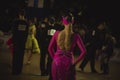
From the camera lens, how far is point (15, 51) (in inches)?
557

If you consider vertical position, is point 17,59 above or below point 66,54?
below

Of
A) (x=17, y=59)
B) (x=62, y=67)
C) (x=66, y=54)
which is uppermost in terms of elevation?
(x=66, y=54)

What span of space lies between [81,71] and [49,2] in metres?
15.6

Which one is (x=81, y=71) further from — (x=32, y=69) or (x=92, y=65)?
(x=32, y=69)

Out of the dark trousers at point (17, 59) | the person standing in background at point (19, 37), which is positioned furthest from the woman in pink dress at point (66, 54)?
the dark trousers at point (17, 59)

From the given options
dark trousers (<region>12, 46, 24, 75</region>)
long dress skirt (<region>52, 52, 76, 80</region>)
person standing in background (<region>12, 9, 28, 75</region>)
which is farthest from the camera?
dark trousers (<region>12, 46, 24, 75</region>)

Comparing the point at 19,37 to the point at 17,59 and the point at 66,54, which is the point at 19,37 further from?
the point at 66,54

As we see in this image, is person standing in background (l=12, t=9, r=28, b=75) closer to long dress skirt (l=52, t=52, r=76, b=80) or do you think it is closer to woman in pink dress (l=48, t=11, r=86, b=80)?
woman in pink dress (l=48, t=11, r=86, b=80)

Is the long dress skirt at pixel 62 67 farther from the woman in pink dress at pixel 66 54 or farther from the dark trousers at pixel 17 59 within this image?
the dark trousers at pixel 17 59

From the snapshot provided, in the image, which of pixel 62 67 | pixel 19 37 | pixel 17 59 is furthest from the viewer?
pixel 17 59

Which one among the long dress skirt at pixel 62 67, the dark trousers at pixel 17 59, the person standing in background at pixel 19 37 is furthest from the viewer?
the dark trousers at pixel 17 59

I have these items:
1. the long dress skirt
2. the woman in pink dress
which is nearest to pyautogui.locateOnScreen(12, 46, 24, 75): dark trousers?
the woman in pink dress

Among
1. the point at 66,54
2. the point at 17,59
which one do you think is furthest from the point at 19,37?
the point at 66,54

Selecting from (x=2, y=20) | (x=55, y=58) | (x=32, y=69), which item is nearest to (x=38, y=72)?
(x=32, y=69)
